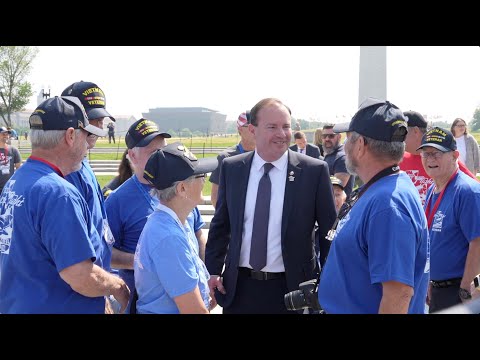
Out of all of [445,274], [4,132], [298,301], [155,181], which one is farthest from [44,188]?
[4,132]

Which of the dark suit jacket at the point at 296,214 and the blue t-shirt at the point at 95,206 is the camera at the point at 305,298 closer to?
the dark suit jacket at the point at 296,214

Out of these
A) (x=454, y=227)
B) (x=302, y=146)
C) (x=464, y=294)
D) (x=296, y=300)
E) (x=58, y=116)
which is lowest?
(x=464, y=294)

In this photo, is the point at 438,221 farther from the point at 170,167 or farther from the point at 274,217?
the point at 170,167

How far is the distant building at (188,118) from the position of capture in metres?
116

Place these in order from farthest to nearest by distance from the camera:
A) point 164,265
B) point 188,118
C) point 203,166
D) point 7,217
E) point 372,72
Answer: point 188,118
point 372,72
point 203,166
point 7,217
point 164,265

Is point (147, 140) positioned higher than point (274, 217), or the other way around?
point (147, 140)

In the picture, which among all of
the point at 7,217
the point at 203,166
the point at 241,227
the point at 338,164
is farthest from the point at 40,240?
the point at 338,164

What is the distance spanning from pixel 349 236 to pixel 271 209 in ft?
4.04

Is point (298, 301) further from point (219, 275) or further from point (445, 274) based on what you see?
point (445, 274)

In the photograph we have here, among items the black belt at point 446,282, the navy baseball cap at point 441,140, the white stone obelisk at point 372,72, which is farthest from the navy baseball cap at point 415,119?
the white stone obelisk at point 372,72

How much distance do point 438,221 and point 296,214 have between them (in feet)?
3.89

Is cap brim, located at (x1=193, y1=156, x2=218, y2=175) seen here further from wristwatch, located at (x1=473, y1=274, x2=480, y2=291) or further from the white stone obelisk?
the white stone obelisk

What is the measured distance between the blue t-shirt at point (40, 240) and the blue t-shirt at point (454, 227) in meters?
2.59

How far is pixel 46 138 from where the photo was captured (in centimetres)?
276
